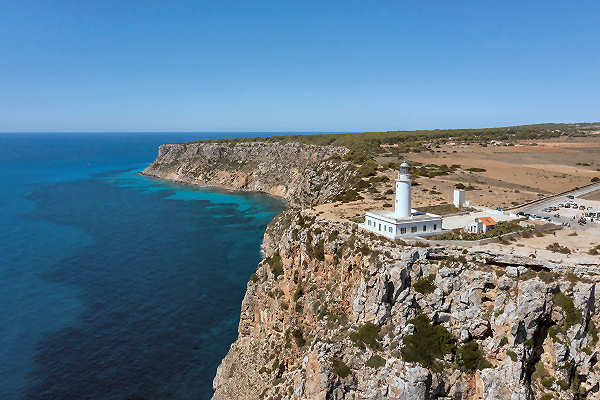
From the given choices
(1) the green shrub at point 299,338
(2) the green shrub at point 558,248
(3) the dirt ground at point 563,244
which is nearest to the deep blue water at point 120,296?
(1) the green shrub at point 299,338

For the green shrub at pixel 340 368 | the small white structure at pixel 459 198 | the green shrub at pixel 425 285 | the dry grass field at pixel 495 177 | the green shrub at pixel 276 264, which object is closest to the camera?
the green shrub at pixel 425 285

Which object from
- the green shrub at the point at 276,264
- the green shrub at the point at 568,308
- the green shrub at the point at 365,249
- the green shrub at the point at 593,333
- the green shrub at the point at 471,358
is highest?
the green shrub at the point at 365,249

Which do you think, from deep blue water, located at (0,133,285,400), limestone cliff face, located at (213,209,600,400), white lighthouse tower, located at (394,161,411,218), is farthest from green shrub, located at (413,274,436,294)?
deep blue water, located at (0,133,285,400)

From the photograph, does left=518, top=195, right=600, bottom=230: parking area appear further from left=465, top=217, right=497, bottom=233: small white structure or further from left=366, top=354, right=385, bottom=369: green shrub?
left=366, top=354, right=385, bottom=369: green shrub

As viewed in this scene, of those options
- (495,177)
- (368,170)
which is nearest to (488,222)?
(368,170)

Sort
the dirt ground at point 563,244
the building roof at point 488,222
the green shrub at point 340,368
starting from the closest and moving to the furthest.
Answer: the green shrub at point 340,368 → the dirt ground at point 563,244 → the building roof at point 488,222

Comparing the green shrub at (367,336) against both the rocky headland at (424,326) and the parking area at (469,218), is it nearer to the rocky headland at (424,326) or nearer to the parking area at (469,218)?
the rocky headland at (424,326)

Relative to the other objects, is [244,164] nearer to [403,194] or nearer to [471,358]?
[403,194]
